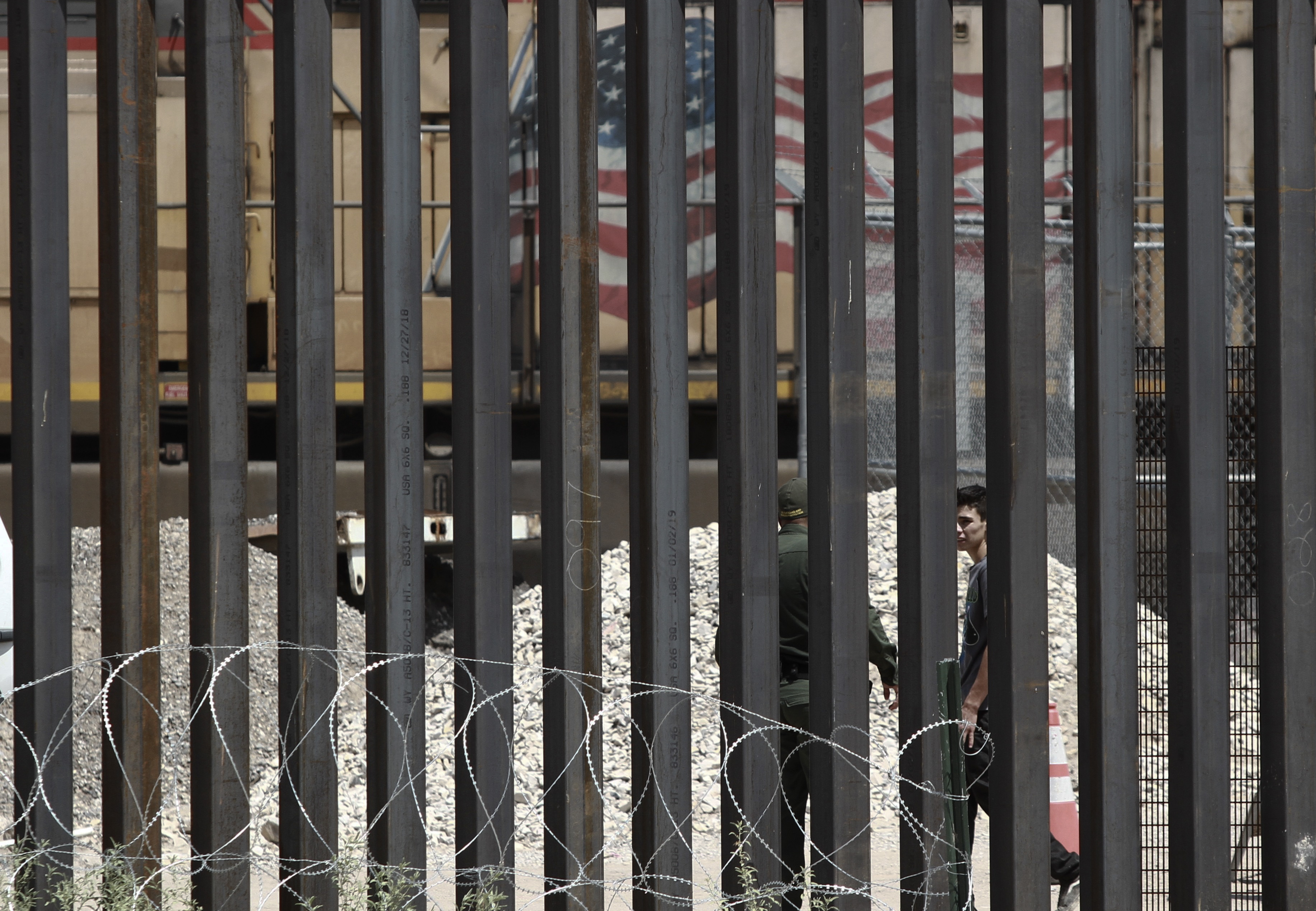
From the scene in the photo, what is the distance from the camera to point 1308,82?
2928 millimetres

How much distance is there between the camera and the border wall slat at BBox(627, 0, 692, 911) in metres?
2.99

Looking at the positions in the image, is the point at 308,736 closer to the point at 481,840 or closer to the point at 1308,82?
the point at 481,840

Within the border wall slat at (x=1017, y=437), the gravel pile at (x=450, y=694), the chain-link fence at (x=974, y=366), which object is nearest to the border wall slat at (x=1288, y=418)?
the border wall slat at (x=1017, y=437)

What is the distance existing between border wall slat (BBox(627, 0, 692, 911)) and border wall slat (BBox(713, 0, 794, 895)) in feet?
0.35

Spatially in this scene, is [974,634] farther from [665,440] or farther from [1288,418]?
[665,440]

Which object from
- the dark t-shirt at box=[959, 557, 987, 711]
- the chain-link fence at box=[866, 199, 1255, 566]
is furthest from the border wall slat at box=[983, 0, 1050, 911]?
the chain-link fence at box=[866, 199, 1255, 566]

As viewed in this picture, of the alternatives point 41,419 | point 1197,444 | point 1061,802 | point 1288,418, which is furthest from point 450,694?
point 1288,418

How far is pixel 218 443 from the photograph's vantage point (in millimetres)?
3090

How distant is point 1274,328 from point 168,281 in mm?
9678

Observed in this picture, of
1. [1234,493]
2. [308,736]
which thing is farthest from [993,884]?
[1234,493]

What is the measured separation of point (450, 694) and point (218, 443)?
6272 mm

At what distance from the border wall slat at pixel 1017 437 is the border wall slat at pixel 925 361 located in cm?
10

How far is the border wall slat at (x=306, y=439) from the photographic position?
306 centimetres

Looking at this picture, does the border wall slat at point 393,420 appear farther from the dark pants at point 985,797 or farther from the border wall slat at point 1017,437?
the dark pants at point 985,797
